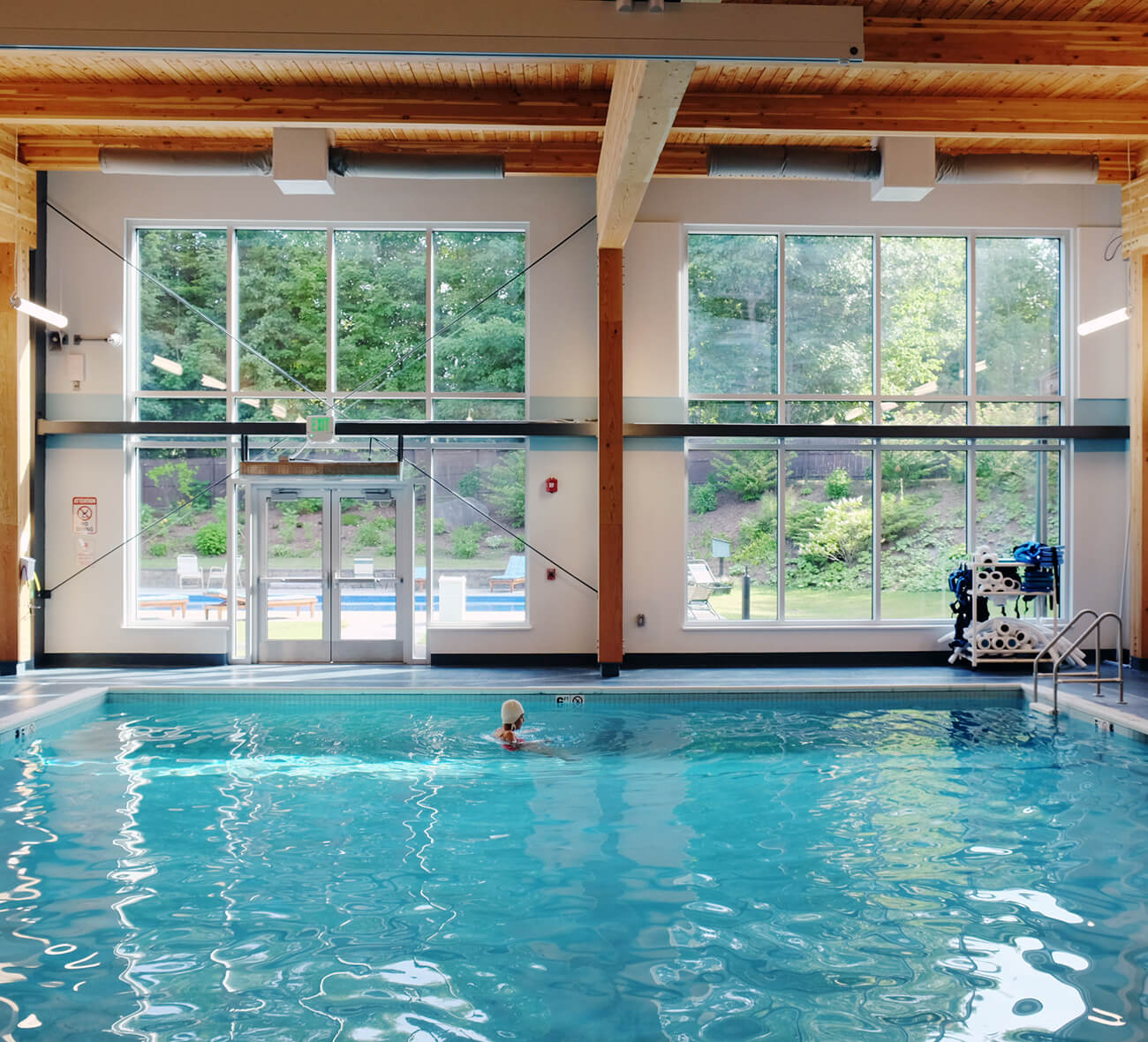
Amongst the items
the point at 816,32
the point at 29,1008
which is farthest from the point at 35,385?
the point at 816,32

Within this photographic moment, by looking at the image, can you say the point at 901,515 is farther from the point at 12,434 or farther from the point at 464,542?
the point at 12,434

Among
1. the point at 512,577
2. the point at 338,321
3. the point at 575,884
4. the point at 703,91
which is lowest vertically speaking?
the point at 575,884

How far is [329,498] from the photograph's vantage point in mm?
9875

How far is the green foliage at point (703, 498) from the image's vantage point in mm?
9852

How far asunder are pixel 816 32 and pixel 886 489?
20.9 ft

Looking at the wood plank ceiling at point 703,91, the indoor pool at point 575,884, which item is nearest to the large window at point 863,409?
the wood plank ceiling at point 703,91

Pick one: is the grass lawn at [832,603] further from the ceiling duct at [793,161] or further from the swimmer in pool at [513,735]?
the ceiling duct at [793,161]

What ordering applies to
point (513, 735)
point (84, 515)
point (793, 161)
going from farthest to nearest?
point (84, 515), point (793, 161), point (513, 735)

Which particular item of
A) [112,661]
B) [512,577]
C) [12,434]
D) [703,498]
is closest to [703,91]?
[703,498]

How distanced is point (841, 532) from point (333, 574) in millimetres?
5561

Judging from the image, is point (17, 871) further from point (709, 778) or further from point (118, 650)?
point (118, 650)

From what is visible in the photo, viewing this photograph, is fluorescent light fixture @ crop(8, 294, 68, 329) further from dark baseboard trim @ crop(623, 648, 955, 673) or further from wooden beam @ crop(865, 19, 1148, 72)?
wooden beam @ crop(865, 19, 1148, 72)

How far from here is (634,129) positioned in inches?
217

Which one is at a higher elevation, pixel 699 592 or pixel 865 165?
pixel 865 165
